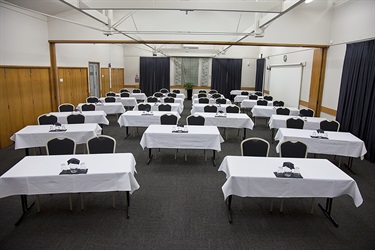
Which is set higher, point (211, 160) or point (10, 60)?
point (10, 60)

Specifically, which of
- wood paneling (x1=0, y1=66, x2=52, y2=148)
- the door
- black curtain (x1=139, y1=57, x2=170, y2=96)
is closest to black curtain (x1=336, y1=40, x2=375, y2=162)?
wood paneling (x1=0, y1=66, x2=52, y2=148)

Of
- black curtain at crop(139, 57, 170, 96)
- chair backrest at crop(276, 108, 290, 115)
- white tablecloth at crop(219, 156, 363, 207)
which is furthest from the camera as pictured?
black curtain at crop(139, 57, 170, 96)

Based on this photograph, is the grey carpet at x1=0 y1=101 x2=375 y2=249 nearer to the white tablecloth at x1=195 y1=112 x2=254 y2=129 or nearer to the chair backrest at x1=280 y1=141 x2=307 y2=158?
the chair backrest at x1=280 y1=141 x2=307 y2=158

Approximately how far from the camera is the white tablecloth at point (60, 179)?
12.4ft

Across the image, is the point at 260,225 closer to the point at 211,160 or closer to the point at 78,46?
the point at 211,160

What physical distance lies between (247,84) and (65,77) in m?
14.0

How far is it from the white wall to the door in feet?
14.3

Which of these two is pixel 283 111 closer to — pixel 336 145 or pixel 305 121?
pixel 305 121

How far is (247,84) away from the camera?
858 inches

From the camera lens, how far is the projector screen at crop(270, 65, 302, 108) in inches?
529

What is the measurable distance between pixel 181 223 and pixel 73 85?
10766mm

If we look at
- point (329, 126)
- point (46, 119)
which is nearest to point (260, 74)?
point (329, 126)

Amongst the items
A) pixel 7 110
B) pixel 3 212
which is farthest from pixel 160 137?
pixel 7 110

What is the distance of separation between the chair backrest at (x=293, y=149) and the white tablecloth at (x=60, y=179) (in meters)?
2.81
